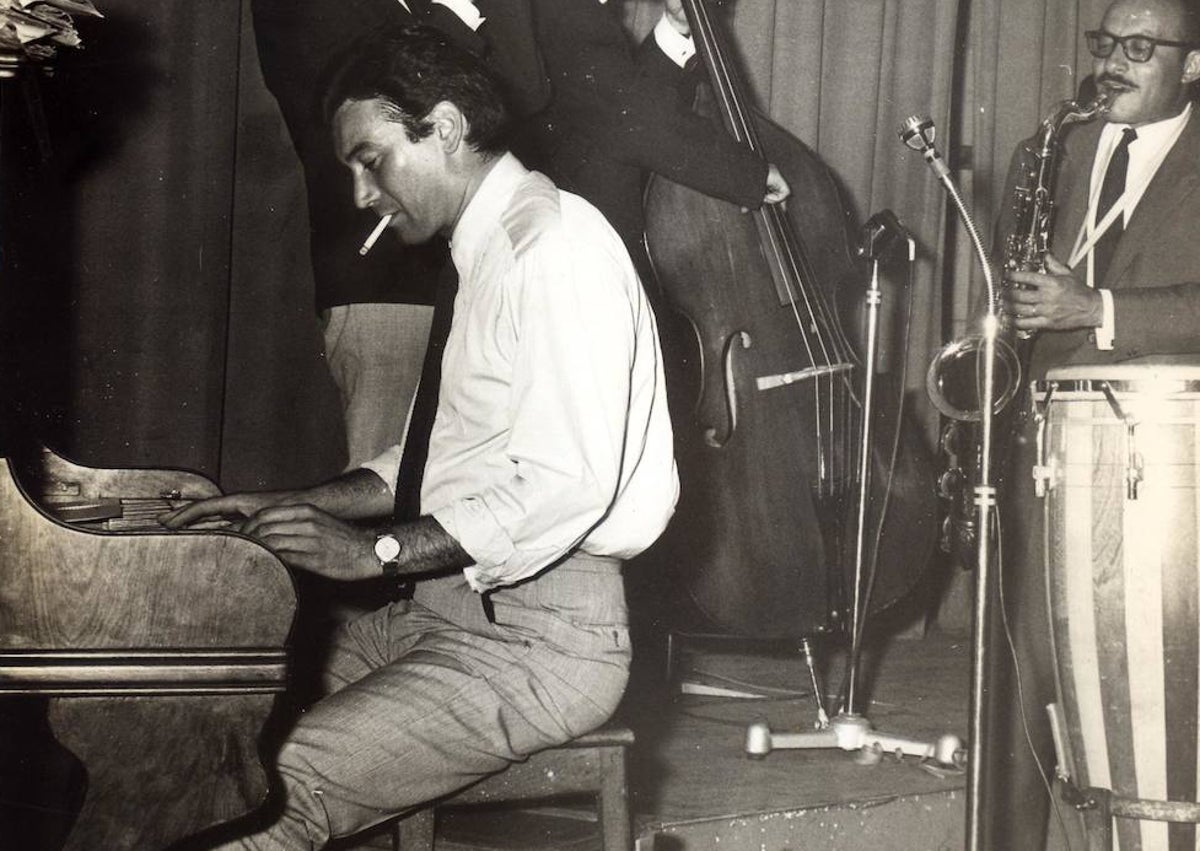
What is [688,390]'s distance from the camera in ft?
8.79

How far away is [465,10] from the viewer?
106 inches

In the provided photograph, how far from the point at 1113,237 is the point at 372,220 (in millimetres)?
1625

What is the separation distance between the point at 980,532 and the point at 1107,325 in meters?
0.68

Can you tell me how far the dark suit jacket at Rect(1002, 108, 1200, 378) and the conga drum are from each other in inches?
11.4

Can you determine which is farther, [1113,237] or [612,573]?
[1113,237]

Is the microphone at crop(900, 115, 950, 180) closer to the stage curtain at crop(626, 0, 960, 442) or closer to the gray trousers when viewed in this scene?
the gray trousers

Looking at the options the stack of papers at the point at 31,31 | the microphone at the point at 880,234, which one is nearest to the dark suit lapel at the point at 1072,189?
the microphone at the point at 880,234

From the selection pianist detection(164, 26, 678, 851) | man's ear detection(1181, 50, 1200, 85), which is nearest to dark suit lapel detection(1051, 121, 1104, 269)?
man's ear detection(1181, 50, 1200, 85)

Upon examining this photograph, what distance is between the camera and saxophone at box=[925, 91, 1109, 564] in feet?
7.38

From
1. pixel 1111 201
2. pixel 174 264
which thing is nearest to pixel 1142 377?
pixel 1111 201

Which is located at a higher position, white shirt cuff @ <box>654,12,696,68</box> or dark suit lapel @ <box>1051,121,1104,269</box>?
white shirt cuff @ <box>654,12,696,68</box>

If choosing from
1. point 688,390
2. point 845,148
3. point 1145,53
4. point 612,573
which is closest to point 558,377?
point 612,573

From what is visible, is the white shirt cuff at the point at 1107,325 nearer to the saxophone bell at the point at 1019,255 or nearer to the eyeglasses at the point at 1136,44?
the saxophone bell at the point at 1019,255

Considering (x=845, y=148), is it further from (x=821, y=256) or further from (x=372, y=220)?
(x=372, y=220)
